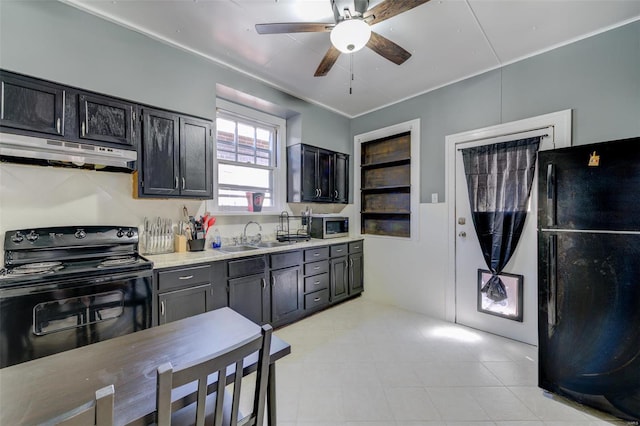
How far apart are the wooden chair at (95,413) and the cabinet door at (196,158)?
2195 millimetres

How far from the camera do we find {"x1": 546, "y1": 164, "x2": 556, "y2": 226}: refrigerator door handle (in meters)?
1.88

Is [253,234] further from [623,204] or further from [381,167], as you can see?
[623,204]

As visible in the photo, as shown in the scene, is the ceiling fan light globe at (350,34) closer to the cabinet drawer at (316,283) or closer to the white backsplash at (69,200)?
the white backsplash at (69,200)

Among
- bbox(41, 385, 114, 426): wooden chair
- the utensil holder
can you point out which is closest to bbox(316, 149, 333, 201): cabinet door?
the utensil holder

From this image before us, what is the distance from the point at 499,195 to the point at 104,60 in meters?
3.91

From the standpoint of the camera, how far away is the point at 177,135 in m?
2.49

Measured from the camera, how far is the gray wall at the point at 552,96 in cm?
220

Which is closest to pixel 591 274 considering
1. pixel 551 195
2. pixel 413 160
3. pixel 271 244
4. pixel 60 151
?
pixel 551 195

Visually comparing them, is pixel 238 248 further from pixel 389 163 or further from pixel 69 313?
pixel 389 163

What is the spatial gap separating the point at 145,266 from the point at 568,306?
3.09 metres

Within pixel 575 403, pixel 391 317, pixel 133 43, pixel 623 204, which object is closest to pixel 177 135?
pixel 133 43

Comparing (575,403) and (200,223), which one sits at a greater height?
(200,223)

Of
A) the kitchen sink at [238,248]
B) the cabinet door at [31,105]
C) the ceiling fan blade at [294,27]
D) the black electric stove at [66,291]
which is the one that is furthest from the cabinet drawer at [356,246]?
the cabinet door at [31,105]

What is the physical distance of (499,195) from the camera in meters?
2.79
